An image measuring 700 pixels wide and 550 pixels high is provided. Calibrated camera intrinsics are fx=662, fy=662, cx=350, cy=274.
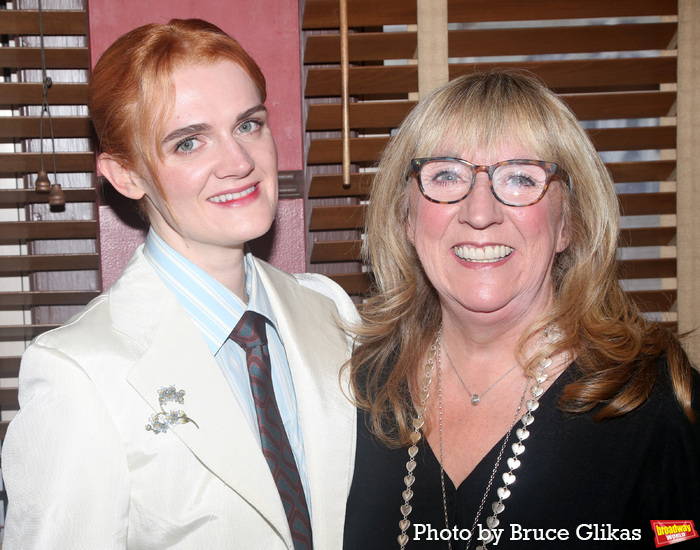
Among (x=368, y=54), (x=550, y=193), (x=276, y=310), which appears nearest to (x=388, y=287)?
(x=276, y=310)

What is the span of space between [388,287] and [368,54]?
84cm

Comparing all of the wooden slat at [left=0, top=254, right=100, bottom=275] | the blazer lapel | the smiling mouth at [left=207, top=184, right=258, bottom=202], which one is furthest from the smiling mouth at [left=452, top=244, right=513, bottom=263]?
the wooden slat at [left=0, top=254, right=100, bottom=275]

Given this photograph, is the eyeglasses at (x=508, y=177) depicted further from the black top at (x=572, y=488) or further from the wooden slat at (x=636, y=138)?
the wooden slat at (x=636, y=138)

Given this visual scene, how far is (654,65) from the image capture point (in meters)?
2.38

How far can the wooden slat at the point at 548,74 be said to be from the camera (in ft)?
7.61

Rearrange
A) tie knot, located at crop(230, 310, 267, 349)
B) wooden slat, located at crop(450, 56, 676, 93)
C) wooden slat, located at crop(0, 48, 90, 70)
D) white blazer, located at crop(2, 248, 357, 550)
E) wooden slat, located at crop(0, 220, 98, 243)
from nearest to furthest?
white blazer, located at crop(2, 248, 357, 550) → tie knot, located at crop(230, 310, 267, 349) → wooden slat, located at crop(0, 48, 90, 70) → wooden slat, located at crop(0, 220, 98, 243) → wooden slat, located at crop(450, 56, 676, 93)

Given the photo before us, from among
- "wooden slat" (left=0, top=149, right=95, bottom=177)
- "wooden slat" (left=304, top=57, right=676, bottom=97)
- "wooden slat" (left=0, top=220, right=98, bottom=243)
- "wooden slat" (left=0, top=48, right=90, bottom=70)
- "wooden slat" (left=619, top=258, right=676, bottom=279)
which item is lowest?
"wooden slat" (left=619, top=258, right=676, bottom=279)

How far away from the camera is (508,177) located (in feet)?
5.24

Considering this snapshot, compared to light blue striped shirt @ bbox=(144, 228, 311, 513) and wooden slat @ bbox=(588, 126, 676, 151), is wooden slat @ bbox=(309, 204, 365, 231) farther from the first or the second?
wooden slat @ bbox=(588, 126, 676, 151)

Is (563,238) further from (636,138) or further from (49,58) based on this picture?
(49,58)

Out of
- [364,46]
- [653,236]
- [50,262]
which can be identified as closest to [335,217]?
[364,46]

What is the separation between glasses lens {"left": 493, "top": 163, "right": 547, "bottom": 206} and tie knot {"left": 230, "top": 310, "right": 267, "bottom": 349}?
70 centimetres

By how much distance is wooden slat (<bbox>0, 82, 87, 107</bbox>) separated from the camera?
7.04 ft

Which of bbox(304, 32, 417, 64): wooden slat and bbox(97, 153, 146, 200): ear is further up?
bbox(304, 32, 417, 64): wooden slat
